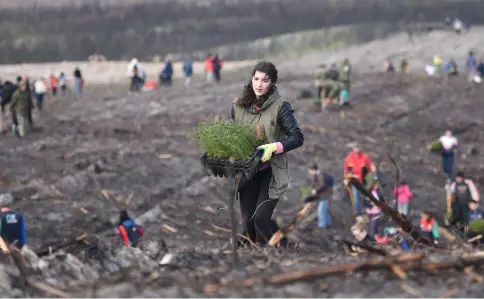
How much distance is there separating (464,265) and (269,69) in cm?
215

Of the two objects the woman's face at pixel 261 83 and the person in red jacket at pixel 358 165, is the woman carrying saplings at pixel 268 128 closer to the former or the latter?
the woman's face at pixel 261 83

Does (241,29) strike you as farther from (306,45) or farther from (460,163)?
(460,163)

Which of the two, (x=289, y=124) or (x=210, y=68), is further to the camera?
(x=210, y=68)

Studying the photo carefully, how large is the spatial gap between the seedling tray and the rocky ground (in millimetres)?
671

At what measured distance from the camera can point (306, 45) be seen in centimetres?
5638

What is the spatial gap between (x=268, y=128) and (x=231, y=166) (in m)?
0.63

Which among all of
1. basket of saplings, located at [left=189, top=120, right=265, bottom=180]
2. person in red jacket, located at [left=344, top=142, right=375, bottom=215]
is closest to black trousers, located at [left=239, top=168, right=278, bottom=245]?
basket of saplings, located at [left=189, top=120, right=265, bottom=180]

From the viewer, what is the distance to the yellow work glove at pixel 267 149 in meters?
6.77

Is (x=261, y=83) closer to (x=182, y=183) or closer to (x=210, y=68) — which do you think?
(x=182, y=183)

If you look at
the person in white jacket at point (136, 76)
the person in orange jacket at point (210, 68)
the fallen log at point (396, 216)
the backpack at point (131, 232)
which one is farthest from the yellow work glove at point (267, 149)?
the person in orange jacket at point (210, 68)

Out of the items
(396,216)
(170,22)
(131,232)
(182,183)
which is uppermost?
(170,22)

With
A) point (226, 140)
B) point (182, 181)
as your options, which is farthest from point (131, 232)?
point (182, 181)

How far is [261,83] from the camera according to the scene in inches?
276

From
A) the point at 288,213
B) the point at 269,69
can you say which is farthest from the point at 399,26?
the point at 269,69
